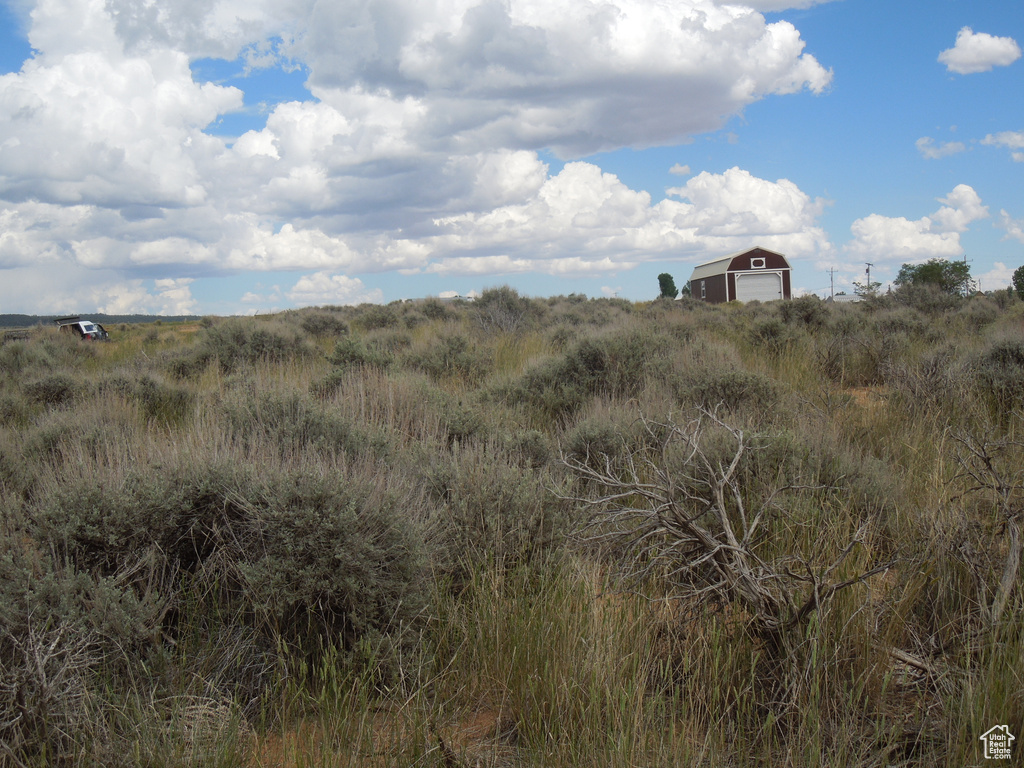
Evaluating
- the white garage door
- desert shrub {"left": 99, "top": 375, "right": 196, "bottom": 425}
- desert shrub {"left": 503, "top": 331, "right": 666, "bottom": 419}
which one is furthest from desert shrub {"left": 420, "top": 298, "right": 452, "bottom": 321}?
the white garage door

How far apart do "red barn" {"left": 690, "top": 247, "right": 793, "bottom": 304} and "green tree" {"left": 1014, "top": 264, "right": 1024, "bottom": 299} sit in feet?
60.9

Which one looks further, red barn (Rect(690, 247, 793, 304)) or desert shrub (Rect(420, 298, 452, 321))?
red barn (Rect(690, 247, 793, 304))

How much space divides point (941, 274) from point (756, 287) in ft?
42.7

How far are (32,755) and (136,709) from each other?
344mm

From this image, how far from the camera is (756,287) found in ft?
148

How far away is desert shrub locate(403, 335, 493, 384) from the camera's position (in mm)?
10320

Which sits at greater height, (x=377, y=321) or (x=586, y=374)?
Result: (x=377, y=321)

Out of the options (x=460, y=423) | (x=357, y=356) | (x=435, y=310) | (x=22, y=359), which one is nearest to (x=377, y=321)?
(x=435, y=310)

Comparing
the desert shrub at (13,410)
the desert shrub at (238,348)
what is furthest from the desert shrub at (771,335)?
the desert shrub at (13,410)

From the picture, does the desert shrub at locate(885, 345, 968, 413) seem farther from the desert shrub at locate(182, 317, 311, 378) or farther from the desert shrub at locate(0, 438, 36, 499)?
the desert shrub at locate(182, 317, 311, 378)

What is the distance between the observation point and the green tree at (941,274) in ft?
90.8

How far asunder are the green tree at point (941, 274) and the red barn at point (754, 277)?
7.58 meters

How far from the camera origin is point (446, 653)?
10.2 feet

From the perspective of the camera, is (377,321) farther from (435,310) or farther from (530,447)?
(530,447)
